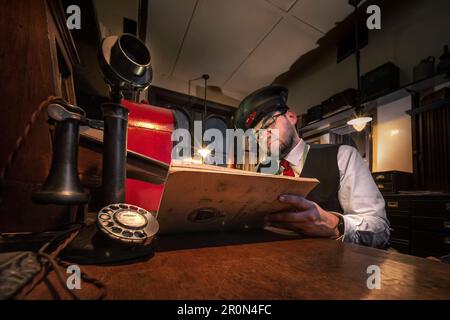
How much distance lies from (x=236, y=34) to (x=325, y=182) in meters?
2.55

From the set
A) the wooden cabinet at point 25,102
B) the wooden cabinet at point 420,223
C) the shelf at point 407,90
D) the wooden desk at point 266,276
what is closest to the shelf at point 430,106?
the shelf at point 407,90

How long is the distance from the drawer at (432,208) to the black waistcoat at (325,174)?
1.26 m

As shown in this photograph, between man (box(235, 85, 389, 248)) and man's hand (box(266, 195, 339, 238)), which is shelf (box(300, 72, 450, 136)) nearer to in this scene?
man (box(235, 85, 389, 248))

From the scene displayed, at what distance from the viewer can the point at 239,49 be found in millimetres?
3312

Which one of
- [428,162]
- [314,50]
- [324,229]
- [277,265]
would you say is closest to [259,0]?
[314,50]

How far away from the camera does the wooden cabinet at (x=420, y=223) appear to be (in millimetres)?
1810

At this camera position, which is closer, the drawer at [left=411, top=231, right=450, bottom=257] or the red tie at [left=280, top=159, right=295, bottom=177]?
the red tie at [left=280, top=159, right=295, bottom=177]

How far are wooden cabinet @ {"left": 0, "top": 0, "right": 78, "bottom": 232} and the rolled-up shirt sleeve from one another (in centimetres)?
92

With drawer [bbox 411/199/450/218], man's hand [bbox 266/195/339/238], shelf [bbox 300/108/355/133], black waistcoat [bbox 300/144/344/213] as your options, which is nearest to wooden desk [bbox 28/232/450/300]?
man's hand [bbox 266/195/339/238]

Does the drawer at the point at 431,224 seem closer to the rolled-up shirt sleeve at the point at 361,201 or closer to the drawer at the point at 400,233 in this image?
the drawer at the point at 400,233

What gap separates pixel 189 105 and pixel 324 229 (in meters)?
4.94

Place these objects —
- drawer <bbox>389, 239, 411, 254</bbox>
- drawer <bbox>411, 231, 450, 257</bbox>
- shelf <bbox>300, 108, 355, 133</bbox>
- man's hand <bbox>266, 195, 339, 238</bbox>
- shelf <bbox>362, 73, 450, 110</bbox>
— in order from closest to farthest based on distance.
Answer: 1. man's hand <bbox>266, 195, 339, 238</bbox>
2. drawer <bbox>411, 231, 450, 257</bbox>
3. drawer <bbox>389, 239, 411, 254</bbox>
4. shelf <bbox>362, 73, 450, 110</bbox>
5. shelf <bbox>300, 108, 355, 133</bbox>

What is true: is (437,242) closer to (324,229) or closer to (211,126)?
(324,229)

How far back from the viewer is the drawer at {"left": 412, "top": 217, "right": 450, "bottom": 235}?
70.7 inches
